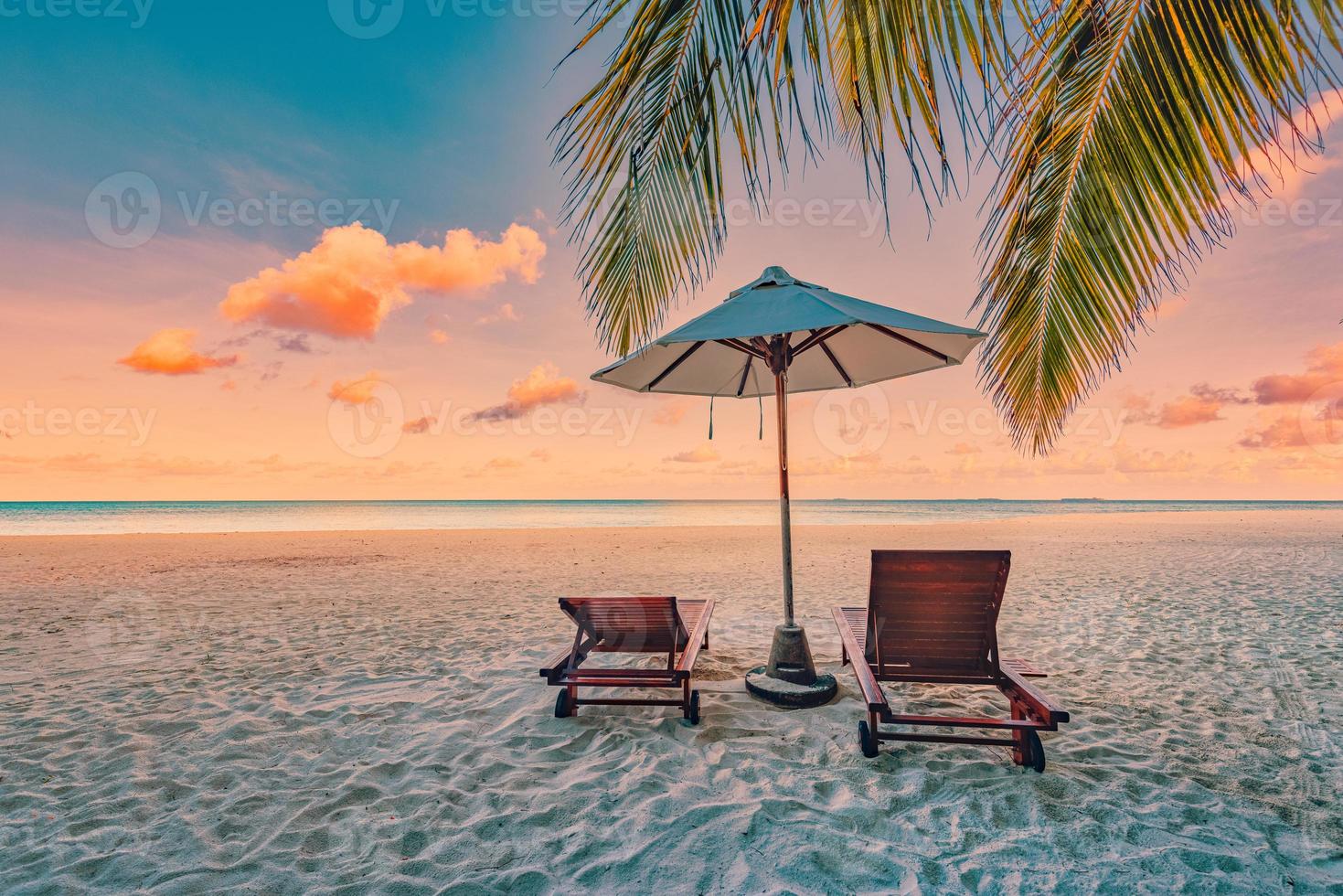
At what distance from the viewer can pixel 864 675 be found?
322cm

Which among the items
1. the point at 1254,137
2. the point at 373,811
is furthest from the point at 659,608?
the point at 1254,137

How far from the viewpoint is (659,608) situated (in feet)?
12.4

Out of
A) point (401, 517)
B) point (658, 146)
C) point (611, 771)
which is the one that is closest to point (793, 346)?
point (658, 146)

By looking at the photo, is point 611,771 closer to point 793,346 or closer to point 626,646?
point 626,646

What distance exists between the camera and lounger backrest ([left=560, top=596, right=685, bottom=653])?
12.4 ft

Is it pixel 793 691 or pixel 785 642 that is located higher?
pixel 785 642

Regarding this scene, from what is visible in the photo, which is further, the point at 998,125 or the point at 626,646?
the point at 626,646

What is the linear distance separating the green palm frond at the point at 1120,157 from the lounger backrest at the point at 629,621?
2.65m

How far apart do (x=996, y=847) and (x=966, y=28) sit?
111 inches

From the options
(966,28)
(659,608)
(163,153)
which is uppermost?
(163,153)

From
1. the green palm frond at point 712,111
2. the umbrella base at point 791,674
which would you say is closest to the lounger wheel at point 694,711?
the umbrella base at point 791,674

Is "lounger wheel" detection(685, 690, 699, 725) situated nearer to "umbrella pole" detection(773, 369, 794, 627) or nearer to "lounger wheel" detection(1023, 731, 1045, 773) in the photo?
"umbrella pole" detection(773, 369, 794, 627)

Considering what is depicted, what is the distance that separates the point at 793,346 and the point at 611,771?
307 centimetres

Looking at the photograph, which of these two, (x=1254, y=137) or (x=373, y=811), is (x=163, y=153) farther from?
(x=1254, y=137)
